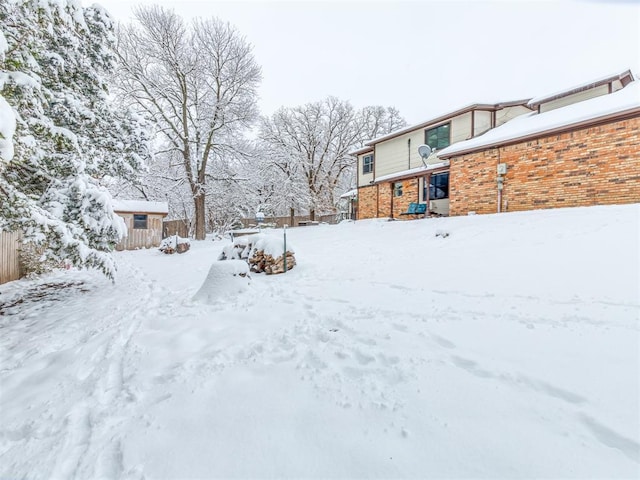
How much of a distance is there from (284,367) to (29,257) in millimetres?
8263

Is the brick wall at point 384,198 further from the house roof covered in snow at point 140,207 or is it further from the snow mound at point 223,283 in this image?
the house roof covered in snow at point 140,207

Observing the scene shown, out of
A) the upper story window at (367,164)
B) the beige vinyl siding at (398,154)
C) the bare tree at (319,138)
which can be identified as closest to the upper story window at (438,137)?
the beige vinyl siding at (398,154)

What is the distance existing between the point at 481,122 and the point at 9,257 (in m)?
15.1

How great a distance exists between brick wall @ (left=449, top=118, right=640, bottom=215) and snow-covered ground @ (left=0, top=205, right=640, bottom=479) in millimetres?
3477

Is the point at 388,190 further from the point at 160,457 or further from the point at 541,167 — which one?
the point at 160,457

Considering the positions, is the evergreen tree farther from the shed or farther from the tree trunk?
the shed

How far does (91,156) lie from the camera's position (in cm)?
511

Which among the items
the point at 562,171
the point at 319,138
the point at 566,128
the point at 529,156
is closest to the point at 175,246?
the point at 529,156

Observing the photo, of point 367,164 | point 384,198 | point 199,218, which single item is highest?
point 367,164

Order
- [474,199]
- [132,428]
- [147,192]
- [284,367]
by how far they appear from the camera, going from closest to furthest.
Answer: [132,428]
[284,367]
[474,199]
[147,192]

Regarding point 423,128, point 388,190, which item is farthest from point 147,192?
point 423,128

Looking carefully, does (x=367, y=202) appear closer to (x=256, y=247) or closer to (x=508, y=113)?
(x=508, y=113)

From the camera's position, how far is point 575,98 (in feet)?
32.4

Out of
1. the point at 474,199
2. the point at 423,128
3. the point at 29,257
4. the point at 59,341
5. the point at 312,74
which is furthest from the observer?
the point at 312,74
